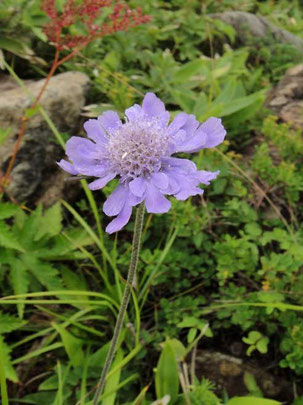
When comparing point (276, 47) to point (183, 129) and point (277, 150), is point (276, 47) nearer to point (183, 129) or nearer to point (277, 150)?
point (277, 150)

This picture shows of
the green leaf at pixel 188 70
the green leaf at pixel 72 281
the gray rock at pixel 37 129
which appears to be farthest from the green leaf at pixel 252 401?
the green leaf at pixel 188 70

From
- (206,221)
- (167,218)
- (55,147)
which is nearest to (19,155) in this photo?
(55,147)

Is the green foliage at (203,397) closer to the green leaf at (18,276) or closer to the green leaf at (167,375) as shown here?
the green leaf at (167,375)

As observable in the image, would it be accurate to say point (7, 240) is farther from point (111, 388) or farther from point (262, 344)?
point (262, 344)

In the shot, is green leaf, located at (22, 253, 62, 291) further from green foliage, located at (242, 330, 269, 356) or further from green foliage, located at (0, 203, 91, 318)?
green foliage, located at (242, 330, 269, 356)

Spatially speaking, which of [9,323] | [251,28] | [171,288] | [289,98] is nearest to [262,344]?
[171,288]
